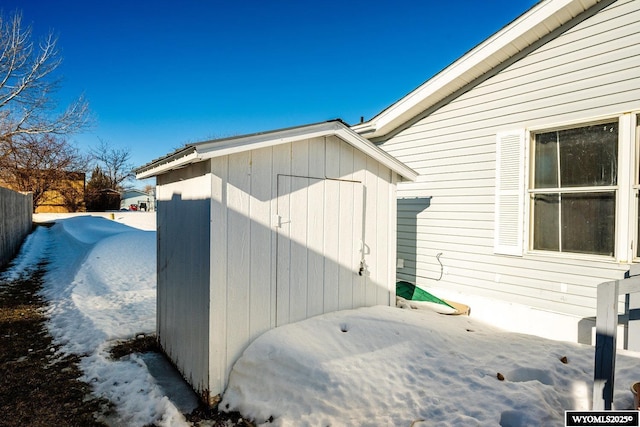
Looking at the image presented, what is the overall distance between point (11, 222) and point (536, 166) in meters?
15.0

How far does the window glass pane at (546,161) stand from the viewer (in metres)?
4.25

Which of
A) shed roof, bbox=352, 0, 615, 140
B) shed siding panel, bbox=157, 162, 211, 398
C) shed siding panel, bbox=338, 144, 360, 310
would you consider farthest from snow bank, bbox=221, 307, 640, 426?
shed roof, bbox=352, 0, 615, 140

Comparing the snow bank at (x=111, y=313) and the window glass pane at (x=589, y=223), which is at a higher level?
the window glass pane at (x=589, y=223)

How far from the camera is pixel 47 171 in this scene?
896 inches

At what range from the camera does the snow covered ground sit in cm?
242

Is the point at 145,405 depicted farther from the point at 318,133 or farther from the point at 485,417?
the point at 318,133

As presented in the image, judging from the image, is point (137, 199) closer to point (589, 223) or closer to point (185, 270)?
point (185, 270)

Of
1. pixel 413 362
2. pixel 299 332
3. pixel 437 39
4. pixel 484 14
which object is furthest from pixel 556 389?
pixel 437 39

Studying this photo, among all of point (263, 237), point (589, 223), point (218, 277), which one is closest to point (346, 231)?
point (263, 237)

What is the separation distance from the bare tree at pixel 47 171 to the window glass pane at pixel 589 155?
23616 mm

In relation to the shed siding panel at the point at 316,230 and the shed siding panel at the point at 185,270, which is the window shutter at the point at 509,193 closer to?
the shed siding panel at the point at 316,230

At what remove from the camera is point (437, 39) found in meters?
8.45

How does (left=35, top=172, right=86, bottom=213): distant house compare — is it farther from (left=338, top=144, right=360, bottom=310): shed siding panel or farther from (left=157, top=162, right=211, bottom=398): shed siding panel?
(left=338, top=144, right=360, bottom=310): shed siding panel

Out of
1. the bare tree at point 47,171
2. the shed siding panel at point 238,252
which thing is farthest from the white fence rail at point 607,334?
the bare tree at point 47,171
